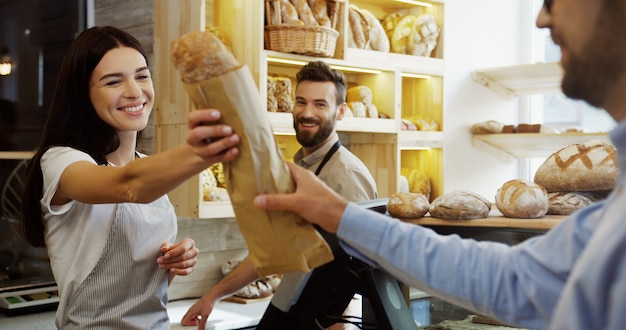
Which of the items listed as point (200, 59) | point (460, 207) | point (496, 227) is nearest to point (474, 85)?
point (460, 207)

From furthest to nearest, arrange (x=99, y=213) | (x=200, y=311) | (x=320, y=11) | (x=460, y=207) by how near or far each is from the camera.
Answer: (x=320, y=11) → (x=460, y=207) → (x=200, y=311) → (x=99, y=213)

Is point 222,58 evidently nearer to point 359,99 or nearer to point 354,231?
point 354,231

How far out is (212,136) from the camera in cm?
96

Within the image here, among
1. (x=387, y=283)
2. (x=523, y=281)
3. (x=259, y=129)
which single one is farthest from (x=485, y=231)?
(x=259, y=129)

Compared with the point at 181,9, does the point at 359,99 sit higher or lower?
lower

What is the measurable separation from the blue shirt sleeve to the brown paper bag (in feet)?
0.22

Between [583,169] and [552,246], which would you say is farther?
[583,169]

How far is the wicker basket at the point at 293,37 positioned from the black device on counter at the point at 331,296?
1798 mm

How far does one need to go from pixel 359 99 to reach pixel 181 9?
1.09m

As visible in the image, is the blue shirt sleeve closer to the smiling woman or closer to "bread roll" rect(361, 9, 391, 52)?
the smiling woman

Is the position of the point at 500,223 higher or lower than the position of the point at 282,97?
lower

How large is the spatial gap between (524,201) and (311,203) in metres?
1.19

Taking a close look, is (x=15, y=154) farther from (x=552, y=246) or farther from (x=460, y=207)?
(x=552, y=246)

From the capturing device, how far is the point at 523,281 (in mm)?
945
